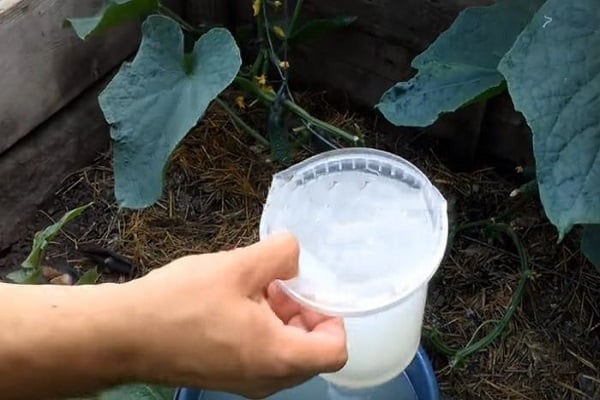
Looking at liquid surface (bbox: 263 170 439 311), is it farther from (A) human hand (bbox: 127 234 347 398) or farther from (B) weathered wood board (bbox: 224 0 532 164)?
(B) weathered wood board (bbox: 224 0 532 164)

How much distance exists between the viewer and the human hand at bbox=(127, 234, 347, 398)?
2.61ft

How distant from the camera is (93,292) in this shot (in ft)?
2.66

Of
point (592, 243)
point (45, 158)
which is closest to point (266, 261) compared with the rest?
point (592, 243)

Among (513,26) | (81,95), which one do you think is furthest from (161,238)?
(513,26)

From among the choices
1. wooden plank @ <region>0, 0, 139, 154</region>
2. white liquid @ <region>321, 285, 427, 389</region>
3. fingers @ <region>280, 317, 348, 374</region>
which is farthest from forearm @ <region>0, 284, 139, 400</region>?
wooden plank @ <region>0, 0, 139, 154</region>

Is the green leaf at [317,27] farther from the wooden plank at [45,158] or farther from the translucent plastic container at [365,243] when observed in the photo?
the translucent plastic container at [365,243]

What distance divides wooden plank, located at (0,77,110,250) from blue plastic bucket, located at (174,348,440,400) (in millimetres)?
507

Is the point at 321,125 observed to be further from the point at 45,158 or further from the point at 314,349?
the point at 314,349

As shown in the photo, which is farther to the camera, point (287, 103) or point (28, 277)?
point (287, 103)

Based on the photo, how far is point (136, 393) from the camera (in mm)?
1183

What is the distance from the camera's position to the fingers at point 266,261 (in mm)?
823

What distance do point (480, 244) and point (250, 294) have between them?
2.54 ft

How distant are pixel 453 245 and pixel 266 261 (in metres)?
0.75

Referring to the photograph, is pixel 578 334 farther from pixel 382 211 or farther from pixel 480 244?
pixel 382 211
